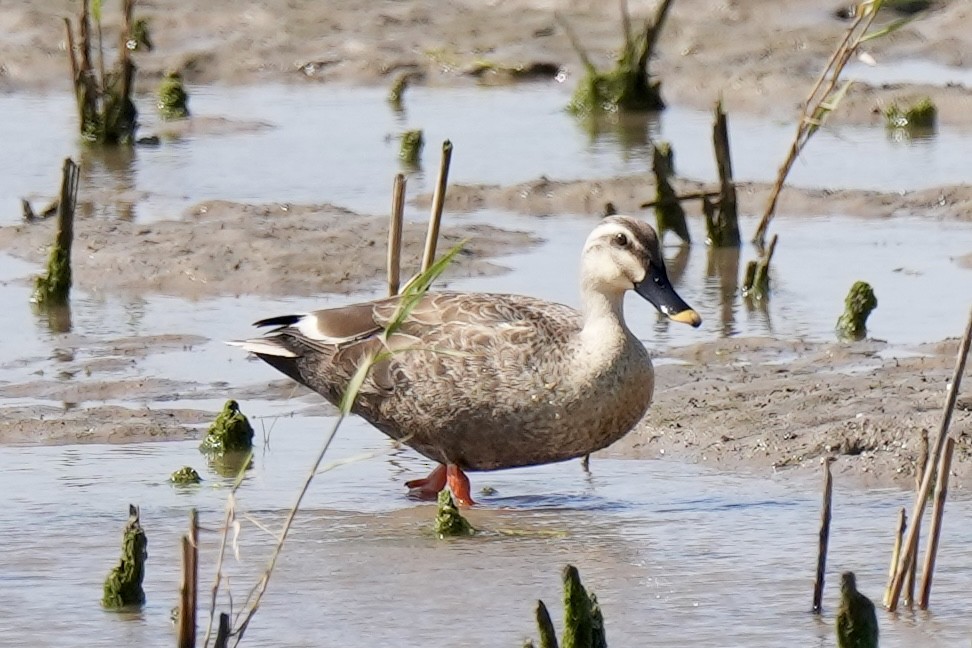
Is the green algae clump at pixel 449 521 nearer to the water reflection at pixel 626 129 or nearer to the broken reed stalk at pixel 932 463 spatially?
the broken reed stalk at pixel 932 463

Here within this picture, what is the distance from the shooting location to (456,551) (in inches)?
271

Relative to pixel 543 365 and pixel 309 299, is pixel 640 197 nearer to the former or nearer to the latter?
pixel 309 299

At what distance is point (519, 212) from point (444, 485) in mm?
5478

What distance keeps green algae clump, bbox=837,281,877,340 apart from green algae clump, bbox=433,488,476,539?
3078mm

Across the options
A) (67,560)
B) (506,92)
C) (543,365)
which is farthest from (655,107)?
(67,560)

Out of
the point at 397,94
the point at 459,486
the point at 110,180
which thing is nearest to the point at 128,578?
the point at 459,486

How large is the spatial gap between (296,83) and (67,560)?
12.2 m

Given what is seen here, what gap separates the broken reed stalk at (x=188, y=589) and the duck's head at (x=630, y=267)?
3.15 m

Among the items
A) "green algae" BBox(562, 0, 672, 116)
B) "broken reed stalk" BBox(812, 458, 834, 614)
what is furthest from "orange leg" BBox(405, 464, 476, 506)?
"green algae" BBox(562, 0, 672, 116)

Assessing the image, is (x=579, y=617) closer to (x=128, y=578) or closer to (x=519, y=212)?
(x=128, y=578)

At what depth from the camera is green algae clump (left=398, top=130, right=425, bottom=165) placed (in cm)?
1456

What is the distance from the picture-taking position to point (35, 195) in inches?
535

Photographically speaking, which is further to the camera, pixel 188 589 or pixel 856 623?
pixel 856 623

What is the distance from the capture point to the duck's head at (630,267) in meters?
7.85
